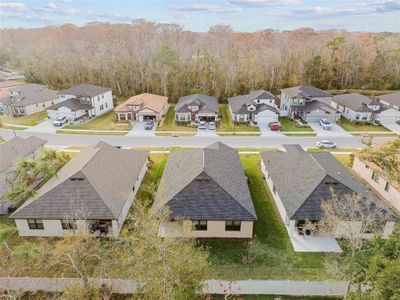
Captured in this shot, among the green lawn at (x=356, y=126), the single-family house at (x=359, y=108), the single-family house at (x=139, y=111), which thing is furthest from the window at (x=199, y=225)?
the single-family house at (x=359, y=108)

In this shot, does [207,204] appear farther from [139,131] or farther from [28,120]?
[28,120]

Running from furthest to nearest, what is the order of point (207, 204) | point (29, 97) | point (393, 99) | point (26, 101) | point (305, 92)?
point (29, 97), point (26, 101), point (393, 99), point (305, 92), point (207, 204)

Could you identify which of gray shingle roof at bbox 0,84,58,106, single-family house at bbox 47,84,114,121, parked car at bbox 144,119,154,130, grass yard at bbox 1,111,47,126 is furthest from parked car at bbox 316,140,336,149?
gray shingle roof at bbox 0,84,58,106

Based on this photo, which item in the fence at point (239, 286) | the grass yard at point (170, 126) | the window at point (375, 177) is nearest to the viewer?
the fence at point (239, 286)

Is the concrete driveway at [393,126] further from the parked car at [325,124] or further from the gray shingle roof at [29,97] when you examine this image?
the gray shingle roof at [29,97]

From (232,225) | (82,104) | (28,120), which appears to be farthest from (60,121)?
(232,225)
